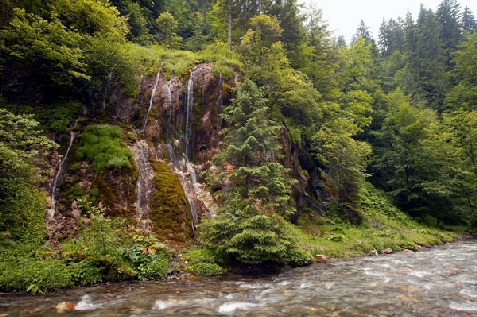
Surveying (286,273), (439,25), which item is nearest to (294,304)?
(286,273)

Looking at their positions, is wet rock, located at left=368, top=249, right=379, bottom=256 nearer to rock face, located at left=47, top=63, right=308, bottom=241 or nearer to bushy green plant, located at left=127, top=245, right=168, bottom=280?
rock face, located at left=47, top=63, right=308, bottom=241

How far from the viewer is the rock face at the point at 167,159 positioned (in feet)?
42.5

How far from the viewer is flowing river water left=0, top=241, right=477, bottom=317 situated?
6609mm

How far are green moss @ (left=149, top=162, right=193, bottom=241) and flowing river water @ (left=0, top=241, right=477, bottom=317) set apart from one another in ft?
11.4

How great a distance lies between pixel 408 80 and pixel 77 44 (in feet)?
137

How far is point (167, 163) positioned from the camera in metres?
16.3

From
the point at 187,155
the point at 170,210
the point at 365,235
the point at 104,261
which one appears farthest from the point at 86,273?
the point at 365,235

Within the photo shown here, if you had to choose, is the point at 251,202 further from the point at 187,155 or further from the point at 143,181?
the point at 187,155

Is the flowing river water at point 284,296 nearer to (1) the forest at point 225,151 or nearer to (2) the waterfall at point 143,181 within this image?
(1) the forest at point 225,151

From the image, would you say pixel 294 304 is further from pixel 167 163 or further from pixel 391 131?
pixel 391 131

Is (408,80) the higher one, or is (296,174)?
(408,80)

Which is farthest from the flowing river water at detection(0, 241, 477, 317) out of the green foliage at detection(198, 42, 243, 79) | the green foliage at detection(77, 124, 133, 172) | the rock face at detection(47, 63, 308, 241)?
the green foliage at detection(198, 42, 243, 79)

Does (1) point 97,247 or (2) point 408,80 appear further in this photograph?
(2) point 408,80

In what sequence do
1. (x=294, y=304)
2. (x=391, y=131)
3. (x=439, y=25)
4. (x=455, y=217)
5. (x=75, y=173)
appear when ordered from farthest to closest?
(x=439, y=25), (x=391, y=131), (x=455, y=217), (x=75, y=173), (x=294, y=304)
